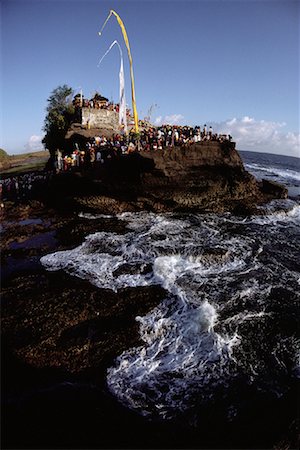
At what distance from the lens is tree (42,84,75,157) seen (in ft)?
126

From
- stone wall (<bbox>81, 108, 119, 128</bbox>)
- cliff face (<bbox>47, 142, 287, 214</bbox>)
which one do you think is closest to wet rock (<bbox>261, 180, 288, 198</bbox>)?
cliff face (<bbox>47, 142, 287, 214</bbox>)

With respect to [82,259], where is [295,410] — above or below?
below

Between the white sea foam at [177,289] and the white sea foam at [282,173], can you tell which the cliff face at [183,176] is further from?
the white sea foam at [282,173]

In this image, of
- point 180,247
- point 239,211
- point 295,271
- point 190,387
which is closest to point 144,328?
point 190,387

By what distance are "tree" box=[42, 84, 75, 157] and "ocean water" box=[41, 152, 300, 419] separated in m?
24.2

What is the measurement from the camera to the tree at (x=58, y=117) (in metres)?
38.3

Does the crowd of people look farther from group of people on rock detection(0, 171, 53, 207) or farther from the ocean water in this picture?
the ocean water

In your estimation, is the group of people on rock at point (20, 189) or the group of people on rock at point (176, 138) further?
the group of people on rock at point (20, 189)

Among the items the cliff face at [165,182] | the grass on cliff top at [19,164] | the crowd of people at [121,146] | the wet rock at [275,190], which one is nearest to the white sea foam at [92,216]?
the cliff face at [165,182]

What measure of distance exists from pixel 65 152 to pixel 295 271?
29.6m

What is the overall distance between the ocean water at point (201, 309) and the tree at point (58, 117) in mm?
24178

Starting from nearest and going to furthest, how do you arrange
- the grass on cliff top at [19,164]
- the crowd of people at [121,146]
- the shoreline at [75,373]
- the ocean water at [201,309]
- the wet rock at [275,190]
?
the shoreline at [75,373] < the ocean water at [201,309] < the crowd of people at [121,146] < the wet rock at [275,190] < the grass on cliff top at [19,164]

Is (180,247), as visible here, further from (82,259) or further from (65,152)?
(65,152)

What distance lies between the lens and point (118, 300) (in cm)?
1138
